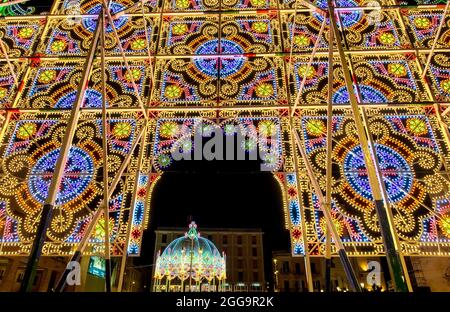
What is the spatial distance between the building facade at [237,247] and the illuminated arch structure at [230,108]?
29.1 metres

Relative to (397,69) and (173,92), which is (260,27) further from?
(397,69)

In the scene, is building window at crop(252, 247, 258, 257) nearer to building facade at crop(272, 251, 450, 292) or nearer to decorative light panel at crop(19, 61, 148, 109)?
building facade at crop(272, 251, 450, 292)

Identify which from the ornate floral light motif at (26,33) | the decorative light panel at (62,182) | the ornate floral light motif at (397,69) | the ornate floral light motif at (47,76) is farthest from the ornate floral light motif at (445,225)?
the ornate floral light motif at (26,33)

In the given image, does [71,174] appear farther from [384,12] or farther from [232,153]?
[384,12]

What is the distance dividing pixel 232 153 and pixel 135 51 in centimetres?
263

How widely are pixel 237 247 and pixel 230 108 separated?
31.5 metres

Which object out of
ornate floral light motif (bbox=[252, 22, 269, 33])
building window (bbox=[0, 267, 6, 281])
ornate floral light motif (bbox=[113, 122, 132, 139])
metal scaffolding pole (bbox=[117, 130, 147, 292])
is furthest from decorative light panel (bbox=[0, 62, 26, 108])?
building window (bbox=[0, 267, 6, 281])

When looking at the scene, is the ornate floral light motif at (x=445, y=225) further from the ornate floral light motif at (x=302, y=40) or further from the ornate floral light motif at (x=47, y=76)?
the ornate floral light motif at (x=47, y=76)

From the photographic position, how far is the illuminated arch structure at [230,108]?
533cm

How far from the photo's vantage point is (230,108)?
614 centimetres

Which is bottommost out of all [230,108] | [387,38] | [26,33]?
[230,108]

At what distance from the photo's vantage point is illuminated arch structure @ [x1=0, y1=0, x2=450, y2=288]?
→ 5.33m

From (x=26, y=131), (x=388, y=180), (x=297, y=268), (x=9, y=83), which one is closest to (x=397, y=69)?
(x=388, y=180)

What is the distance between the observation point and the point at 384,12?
6949 mm
